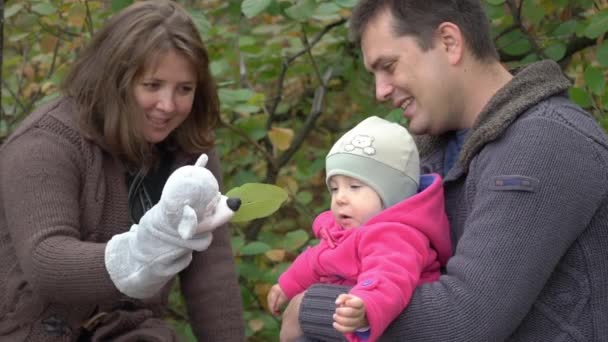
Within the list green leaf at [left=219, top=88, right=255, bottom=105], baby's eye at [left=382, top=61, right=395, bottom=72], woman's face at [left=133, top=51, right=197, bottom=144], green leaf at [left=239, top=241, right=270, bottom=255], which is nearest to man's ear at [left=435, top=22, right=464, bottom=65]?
baby's eye at [left=382, top=61, right=395, bottom=72]

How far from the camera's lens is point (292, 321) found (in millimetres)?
2203

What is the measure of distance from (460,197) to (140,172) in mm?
982

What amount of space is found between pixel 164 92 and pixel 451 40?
864 mm

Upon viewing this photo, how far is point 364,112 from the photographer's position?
13.0 ft

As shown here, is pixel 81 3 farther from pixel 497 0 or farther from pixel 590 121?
pixel 590 121

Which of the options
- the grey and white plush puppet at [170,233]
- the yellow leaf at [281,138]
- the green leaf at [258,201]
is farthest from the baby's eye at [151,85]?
the yellow leaf at [281,138]

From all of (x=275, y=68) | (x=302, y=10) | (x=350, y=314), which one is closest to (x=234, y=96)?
(x=302, y=10)

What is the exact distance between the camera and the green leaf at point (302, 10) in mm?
3205

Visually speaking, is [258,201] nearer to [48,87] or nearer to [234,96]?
[234,96]

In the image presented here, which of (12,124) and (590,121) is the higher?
(590,121)

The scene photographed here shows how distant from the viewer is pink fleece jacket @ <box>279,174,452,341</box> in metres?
1.91

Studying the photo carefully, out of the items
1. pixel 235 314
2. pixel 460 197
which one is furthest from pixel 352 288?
pixel 235 314

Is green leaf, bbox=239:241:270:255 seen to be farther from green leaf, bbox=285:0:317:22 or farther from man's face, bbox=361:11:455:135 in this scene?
man's face, bbox=361:11:455:135

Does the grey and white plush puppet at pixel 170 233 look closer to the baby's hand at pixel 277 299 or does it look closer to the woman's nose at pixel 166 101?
the baby's hand at pixel 277 299
